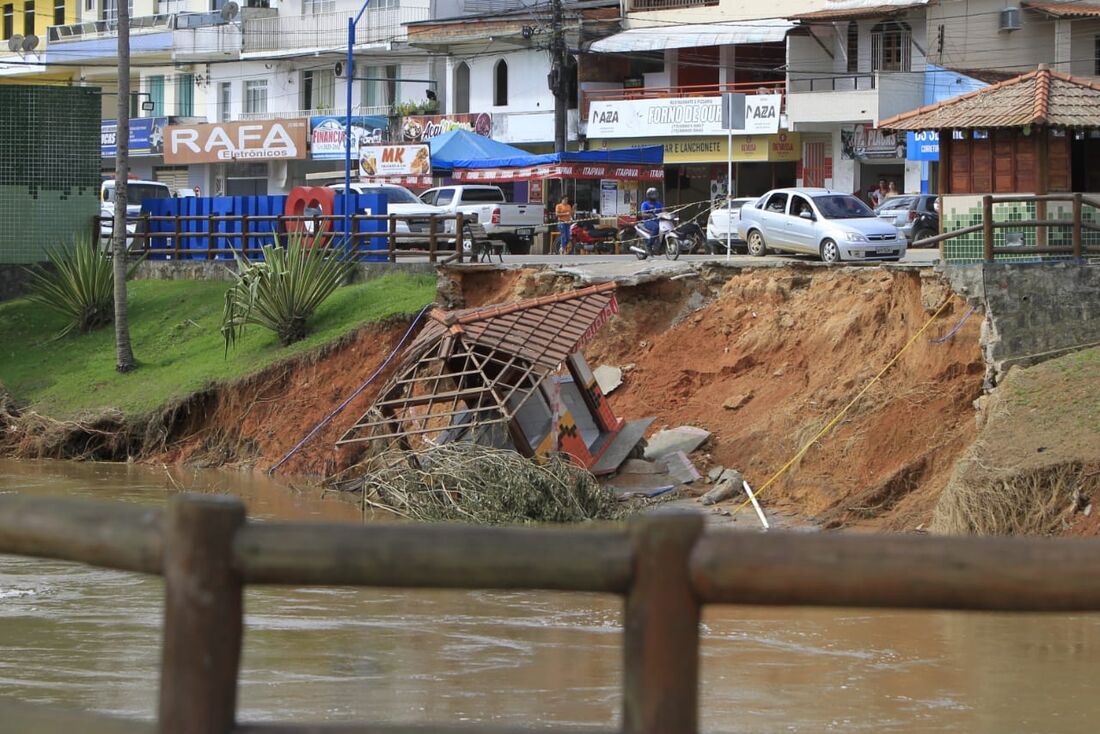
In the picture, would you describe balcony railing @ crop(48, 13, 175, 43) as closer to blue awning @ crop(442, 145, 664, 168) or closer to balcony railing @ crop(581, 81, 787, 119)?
balcony railing @ crop(581, 81, 787, 119)

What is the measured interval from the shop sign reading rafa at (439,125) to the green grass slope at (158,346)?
66.1 ft

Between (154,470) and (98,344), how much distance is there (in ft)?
18.1

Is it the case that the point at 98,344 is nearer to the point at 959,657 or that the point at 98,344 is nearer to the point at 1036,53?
the point at 959,657

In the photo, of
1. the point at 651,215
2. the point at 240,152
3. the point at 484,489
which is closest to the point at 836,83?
the point at 651,215

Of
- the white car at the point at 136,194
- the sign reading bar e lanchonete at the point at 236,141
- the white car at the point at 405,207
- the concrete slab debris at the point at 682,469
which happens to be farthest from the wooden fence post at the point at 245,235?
the sign reading bar e lanchonete at the point at 236,141

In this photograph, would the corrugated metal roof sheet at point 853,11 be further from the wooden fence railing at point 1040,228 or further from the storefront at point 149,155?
the storefront at point 149,155

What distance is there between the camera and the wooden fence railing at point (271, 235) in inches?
1008

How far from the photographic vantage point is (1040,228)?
1847cm

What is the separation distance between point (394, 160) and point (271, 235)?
1720 cm

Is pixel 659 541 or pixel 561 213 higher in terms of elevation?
pixel 561 213

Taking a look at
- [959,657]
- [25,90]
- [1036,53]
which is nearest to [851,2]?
→ [1036,53]

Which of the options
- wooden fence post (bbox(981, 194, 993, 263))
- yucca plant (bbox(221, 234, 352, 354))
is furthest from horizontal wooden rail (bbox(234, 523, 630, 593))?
yucca plant (bbox(221, 234, 352, 354))

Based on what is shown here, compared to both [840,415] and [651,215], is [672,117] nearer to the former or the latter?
[651,215]

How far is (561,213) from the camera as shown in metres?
34.5
